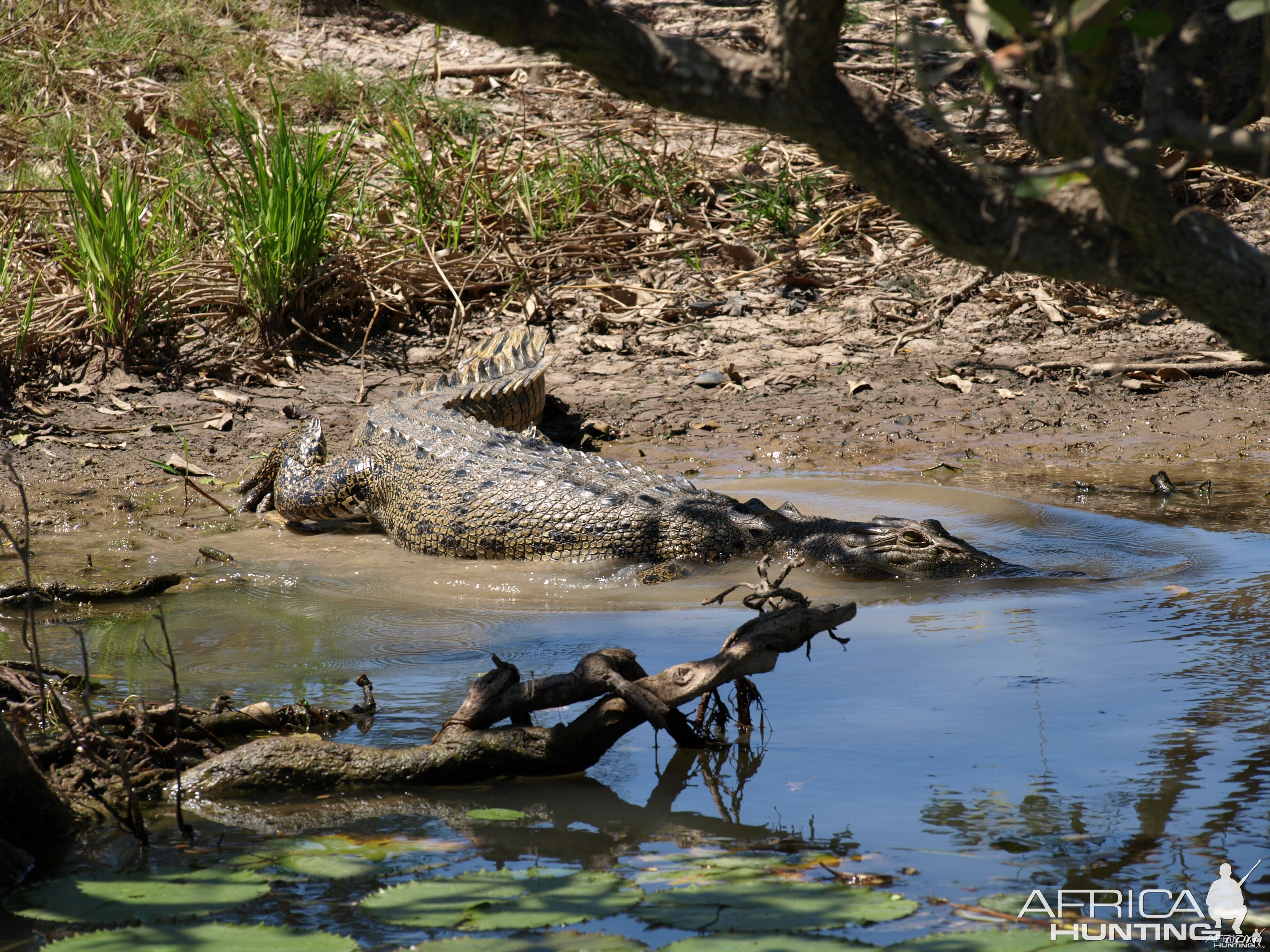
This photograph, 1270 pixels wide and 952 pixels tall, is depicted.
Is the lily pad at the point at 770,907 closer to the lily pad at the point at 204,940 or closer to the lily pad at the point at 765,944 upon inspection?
the lily pad at the point at 765,944

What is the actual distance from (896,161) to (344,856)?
163 centimetres

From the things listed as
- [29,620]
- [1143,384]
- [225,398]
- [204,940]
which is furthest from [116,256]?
[1143,384]

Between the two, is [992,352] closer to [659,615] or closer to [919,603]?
[919,603]

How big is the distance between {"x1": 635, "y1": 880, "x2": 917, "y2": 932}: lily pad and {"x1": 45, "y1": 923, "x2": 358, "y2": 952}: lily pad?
54 cm

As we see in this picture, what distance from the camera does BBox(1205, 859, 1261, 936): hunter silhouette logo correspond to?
6.20 ft

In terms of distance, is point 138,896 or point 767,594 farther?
→ point 767,594

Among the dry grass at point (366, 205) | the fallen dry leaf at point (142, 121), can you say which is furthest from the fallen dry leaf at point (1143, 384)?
the fallen dry leaf at point (142, 121)

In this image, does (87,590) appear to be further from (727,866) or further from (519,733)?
(727,866)

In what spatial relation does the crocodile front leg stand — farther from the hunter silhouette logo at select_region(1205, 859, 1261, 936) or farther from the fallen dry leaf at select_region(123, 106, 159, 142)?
the fallen dry leaf at select_region(123, 106, 159, 142)

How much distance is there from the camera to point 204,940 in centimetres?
184

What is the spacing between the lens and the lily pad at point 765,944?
180 centimetres

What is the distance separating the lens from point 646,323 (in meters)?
7.84

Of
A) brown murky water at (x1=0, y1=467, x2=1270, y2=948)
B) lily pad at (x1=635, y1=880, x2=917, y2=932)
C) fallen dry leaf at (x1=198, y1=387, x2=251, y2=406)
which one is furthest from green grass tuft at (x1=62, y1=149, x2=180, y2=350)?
lily pad at (x1=635, y1=880, x2=917, y2=932)

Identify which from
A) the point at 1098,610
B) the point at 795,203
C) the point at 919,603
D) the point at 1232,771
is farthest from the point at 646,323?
the point at 1232,771
